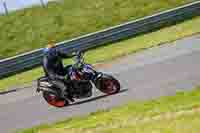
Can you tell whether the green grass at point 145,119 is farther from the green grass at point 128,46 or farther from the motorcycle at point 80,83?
the green grass at point 128,46

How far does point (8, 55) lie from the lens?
32750 millimetres

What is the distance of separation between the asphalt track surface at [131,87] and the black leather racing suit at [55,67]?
695 millimetres

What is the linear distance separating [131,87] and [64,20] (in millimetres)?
18099

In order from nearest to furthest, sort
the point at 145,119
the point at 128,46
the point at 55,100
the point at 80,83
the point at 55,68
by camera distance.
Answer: the point at 145,119, the point at 55,68, the point at 80,83, the point at 55,100, the point at 128,46

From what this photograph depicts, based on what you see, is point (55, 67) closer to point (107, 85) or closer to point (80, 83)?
point (80, 83)

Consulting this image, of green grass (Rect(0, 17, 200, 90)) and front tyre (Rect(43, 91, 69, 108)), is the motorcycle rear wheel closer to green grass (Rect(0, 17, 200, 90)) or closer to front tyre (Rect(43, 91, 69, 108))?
front tyre (Rect(43, 91, 69, 108))

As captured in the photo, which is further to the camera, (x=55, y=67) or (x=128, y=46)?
(x=128, y=46)

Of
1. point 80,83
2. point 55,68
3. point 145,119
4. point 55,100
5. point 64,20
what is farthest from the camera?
point 64,20

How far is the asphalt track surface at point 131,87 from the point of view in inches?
629

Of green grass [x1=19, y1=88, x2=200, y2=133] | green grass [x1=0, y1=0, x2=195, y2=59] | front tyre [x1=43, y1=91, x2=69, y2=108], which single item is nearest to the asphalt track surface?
front tyre [x1=43, y1=91, x2=69, y2=108]

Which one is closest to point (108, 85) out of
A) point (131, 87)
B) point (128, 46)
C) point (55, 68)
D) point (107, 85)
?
point (107, 85)

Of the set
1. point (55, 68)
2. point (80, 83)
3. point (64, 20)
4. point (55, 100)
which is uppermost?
point (64, 20)

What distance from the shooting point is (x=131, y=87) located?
17.5 metres

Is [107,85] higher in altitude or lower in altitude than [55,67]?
lower
